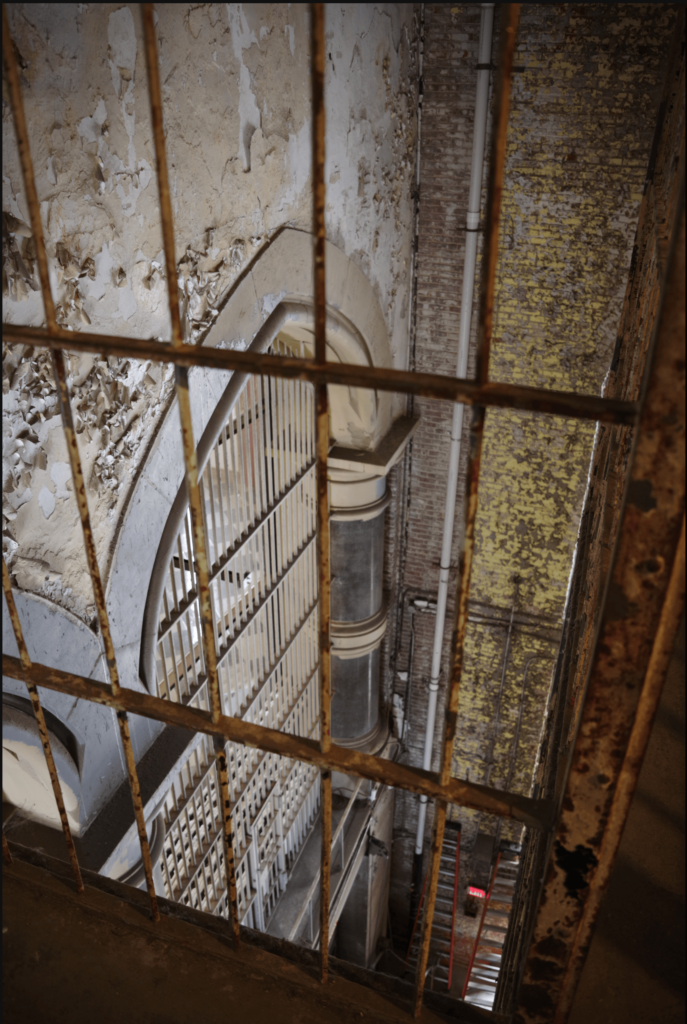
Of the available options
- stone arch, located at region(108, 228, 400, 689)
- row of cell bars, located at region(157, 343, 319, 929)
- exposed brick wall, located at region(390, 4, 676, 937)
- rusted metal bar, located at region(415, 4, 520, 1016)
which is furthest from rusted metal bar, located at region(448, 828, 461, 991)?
rusted metal bar, located at region(415, 4, 520, 1016)

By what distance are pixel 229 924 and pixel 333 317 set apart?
3.57 meters

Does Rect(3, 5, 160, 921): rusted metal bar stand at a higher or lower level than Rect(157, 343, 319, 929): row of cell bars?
lower

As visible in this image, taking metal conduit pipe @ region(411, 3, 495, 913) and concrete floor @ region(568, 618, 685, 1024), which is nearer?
concrete floor @ region(568, 618, 685, 1024)

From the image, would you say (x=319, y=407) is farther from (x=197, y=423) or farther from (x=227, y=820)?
(x=197, y=423)

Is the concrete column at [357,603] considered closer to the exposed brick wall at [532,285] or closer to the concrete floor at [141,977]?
the exposed brick wall at [532,285]

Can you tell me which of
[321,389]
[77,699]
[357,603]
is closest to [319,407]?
[321,389]

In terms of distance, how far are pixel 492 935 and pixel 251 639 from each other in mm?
4632

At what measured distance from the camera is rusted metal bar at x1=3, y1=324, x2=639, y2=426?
90cm

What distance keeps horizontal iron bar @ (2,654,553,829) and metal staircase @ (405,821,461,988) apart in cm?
655

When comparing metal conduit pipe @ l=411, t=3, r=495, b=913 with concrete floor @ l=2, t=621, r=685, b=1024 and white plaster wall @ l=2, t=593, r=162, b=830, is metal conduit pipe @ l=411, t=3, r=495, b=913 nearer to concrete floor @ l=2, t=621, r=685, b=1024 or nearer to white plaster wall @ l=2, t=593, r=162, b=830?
white plaster wall @ l=2, t=593, r=162, b=830

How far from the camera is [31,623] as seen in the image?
230 cm

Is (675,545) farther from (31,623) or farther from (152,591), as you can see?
(152,591)

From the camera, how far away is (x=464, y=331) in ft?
18.4

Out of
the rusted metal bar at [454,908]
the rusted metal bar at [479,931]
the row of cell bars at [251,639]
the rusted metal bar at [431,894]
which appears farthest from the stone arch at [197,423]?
the rusted metal bar at [454,908]
